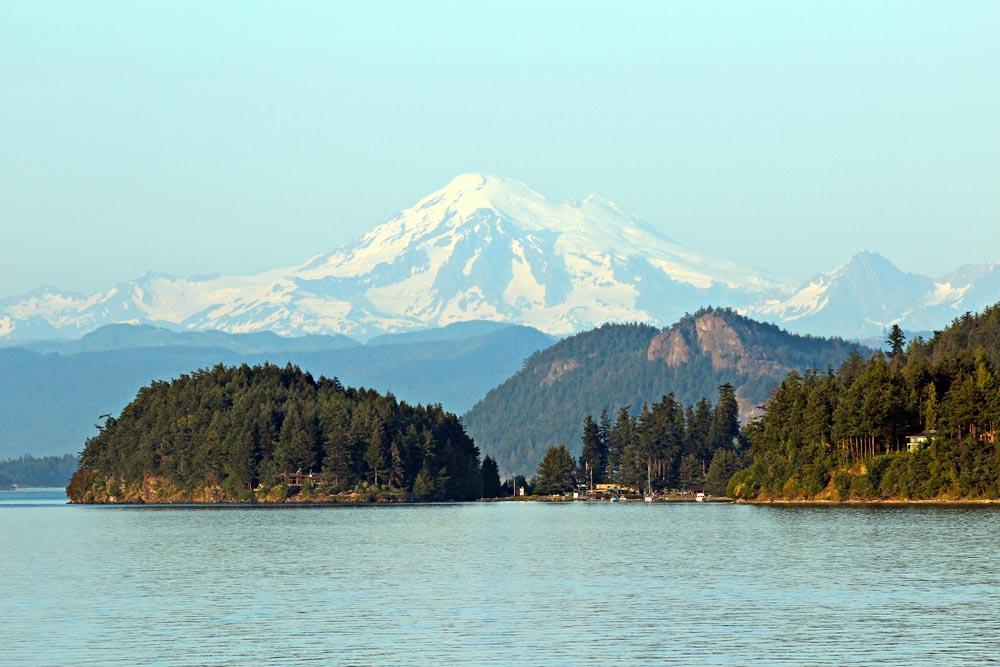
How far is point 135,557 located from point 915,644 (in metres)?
89.0

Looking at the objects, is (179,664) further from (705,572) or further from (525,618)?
(705,572)

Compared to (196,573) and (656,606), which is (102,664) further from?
(196,573)

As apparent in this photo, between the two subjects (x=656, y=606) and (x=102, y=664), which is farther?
(x=656, y=606)

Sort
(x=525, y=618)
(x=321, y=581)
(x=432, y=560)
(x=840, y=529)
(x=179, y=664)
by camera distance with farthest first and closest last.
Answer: (x=840, y=529), (x=432, y=560), (x=321, y=581), (x=525, y=618), (x=179, y=664)

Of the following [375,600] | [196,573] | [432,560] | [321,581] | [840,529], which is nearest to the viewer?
[375,600]

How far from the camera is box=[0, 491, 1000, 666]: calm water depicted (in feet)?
265

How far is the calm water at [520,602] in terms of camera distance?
80.8 m

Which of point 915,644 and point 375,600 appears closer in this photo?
point 915,644

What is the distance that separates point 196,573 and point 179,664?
52864mm

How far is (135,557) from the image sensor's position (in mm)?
152500

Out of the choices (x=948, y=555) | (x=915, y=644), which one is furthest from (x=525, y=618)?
(x=948, y=555)

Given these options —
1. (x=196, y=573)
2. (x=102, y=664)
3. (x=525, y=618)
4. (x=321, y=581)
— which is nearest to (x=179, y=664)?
(x=102, y=664)

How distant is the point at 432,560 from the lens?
14138cm

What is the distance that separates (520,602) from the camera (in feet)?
336
